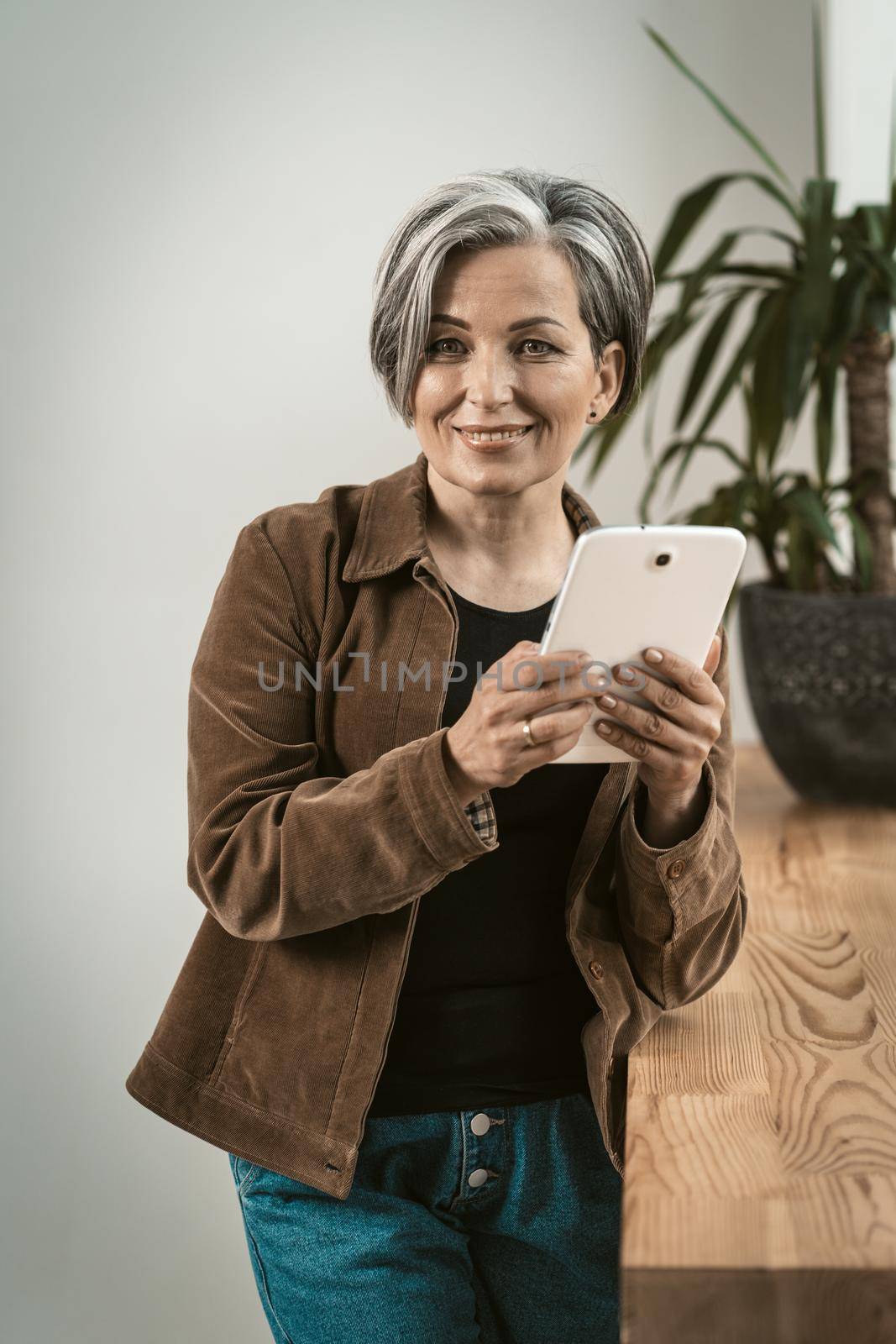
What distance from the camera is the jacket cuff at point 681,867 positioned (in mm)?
1075

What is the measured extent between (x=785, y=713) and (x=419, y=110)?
1.12 metres

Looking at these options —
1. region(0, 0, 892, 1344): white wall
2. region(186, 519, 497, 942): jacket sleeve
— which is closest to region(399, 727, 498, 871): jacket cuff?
region(186, 519, 497, 942): jacket sleeve

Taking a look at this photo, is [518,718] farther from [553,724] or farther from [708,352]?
[708,352]

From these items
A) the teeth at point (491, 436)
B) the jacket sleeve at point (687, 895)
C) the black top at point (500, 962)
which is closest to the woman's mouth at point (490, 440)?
the teeth at point (491, 436)

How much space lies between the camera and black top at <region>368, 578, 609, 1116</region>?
1129 millimetres

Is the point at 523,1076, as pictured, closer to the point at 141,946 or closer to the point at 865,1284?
the point at 865,1284

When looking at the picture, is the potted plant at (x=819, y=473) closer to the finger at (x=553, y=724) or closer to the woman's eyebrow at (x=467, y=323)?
the woman's eyebrow at (x=467, y=323)

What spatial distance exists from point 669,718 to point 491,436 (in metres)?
0.29

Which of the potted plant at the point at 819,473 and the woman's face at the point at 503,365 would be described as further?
the potted plant at the point at 819,473

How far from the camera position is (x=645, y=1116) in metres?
1.02

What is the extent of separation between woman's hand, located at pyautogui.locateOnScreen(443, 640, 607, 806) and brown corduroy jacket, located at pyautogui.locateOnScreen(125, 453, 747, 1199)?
68 millimetres

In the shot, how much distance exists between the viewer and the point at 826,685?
6.49 ft

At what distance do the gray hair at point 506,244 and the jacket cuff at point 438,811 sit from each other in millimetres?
344

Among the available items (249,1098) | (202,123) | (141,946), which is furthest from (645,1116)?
(202,123)
